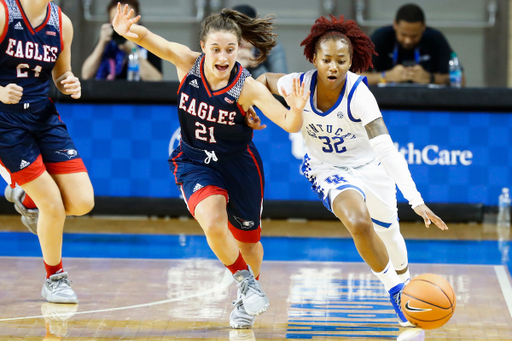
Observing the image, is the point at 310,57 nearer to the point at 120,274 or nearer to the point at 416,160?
the point at 120,274

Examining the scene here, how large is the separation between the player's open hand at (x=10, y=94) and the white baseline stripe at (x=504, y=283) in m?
3.35

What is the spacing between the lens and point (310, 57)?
4.63 m

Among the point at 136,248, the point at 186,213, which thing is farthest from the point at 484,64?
the point at 136,248

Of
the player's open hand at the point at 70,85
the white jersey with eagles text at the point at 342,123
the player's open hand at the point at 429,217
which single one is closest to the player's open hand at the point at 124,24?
the player's open hand at the point at 70,85

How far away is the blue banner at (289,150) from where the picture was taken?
298 inches

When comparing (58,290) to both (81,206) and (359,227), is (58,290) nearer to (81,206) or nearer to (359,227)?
(81,206)

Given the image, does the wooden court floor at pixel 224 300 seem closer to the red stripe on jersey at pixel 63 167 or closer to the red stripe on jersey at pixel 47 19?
the red stripe on jersey at pixel 63 167

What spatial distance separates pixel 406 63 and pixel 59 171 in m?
4.44

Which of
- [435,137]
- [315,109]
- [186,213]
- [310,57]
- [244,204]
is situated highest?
[310,57]

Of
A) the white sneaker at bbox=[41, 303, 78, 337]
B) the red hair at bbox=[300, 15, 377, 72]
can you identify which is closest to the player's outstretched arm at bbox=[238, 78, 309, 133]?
the red hair at bbox=[300, 15, 377, 72]

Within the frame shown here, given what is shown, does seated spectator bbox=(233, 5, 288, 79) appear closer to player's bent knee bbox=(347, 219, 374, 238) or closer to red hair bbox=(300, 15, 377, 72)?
red hair bbox=(300, 15, 377, 72)

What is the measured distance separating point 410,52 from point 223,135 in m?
4.27

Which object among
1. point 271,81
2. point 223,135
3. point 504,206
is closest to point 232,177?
point 223,135

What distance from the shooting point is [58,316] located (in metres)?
4.41
